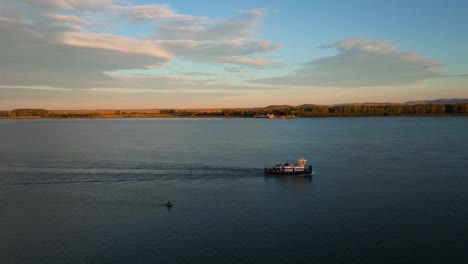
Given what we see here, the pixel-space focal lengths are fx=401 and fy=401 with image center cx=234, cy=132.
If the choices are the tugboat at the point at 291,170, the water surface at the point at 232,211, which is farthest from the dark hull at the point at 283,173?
the water surface at the point at 232,211

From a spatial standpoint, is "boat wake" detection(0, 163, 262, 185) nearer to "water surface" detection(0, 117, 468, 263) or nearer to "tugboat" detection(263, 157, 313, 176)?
"water surface" detection(0, 117, 468, 263)

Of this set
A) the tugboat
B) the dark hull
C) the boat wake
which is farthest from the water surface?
the tugboat

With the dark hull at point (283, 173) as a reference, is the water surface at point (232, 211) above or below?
below

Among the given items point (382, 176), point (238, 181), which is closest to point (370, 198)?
point (382, 176)

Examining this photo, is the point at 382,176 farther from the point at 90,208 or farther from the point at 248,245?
the point at 90,208

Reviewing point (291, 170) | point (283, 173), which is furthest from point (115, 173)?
point (291, 170)

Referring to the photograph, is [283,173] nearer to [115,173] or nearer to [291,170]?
[291,170]

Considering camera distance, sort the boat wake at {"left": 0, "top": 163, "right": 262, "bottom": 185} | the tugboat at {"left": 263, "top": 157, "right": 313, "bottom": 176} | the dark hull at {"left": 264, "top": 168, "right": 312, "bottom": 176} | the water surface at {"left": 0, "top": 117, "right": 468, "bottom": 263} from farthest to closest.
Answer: the tugboat at {"left": 263, "top": 157, "right": 313, "bottom": 176}
the dark hull at {"left": 264, "top": 168, "right": 312, "bottom": 176}
the boat wake at {"left": 0, "top": 163, "right": 262, "bottom": 185}
the water surface at {"left": 0, "top": 117, "right": 468, "bottom": 263}

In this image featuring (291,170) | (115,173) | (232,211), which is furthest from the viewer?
(115,173)

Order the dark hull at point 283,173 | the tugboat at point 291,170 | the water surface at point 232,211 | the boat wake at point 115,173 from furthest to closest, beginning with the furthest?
the tugboat at point 291,170, the dark hull at point 283,173, the boat wake at point 115,173, the water surface at point 232,211

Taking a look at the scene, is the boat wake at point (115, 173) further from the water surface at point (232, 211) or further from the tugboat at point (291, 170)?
the tugboat at point (291, 170)

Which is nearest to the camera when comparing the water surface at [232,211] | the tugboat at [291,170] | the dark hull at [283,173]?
the water surface at [232,211]
